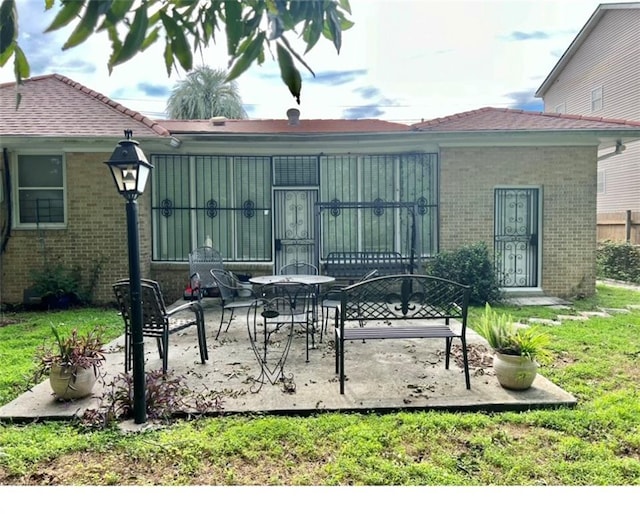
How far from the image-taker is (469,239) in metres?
8.64

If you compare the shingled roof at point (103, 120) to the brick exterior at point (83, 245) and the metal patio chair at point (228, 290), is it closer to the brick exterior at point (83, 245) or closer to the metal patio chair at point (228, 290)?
the brick exterior at point (83, 245)

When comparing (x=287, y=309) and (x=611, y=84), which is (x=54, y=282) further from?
(x=611, y=84)

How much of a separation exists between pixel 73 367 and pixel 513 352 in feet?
11.8

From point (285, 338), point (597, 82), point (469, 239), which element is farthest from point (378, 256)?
point (597, 82)

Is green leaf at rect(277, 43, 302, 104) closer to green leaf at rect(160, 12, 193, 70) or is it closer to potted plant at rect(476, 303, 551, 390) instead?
green leaf at rect(160, 12, 193, 70)

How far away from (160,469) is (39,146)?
7.70 meters

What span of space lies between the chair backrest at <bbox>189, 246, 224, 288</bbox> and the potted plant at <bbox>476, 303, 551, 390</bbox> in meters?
4.85

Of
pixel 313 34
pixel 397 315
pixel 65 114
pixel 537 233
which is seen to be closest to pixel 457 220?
pixel 537 233

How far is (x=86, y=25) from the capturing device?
41.3 inches

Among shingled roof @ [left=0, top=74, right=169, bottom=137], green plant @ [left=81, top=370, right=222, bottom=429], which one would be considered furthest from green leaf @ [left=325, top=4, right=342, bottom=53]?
shingled roof @ [left=0, top=74, right=169, bottom=137]

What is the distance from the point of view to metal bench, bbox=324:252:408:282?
8320 millimetres

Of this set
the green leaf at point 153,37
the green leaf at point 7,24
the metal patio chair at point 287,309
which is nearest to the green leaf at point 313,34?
the green leaf at point 153,37

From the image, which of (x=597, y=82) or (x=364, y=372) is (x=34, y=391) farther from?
(x=597, y=82)

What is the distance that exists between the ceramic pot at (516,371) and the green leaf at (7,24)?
147 inches
